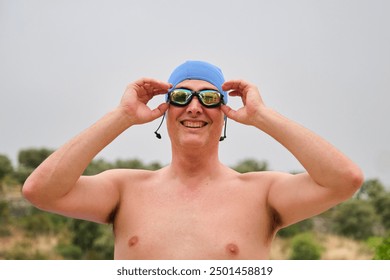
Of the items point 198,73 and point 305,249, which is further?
point 305,249

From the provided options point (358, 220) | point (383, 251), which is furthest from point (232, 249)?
point (358, 220)

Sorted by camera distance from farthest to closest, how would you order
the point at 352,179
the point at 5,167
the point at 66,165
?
the point at 5,167 → the point at 66,165 → the point at 352,179

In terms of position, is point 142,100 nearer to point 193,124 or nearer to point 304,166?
point 193,124

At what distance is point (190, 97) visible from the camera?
4730 mm

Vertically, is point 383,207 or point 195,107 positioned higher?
point 195,107

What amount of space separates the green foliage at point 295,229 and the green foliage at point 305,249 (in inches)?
98.6

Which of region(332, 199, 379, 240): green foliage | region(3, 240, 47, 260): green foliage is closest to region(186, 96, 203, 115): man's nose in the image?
region(3, 240, 47, 260): green foliage

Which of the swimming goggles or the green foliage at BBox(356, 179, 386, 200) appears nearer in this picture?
the swimming goggles

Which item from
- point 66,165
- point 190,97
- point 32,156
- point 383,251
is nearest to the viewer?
point 66,165

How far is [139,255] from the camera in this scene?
468 cm

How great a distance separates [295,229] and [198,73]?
33.5 meters

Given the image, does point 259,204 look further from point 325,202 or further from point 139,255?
point 139,255

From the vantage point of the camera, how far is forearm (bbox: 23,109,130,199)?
4402 mm

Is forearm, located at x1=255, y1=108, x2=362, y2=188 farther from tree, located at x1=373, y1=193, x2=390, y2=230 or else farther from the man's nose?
tree, located at x1=373, y1=193, x2=390, y2=230
